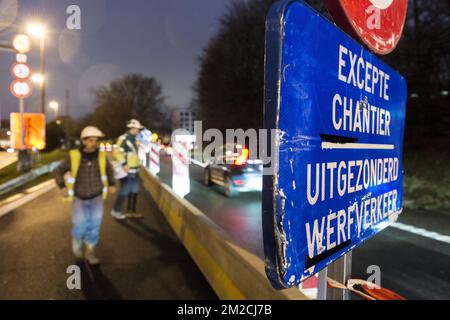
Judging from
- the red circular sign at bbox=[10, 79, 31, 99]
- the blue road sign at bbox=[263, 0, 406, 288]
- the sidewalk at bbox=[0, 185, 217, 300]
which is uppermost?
the red circular sign at bbox=[10, 79, 31, 99]

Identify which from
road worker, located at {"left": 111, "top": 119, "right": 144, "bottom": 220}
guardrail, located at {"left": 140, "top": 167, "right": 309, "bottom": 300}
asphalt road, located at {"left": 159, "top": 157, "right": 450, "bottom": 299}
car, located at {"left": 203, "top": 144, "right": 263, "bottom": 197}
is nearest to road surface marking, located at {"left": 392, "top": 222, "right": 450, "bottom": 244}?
asphalt road, located at {"left": 159, "top": 157, "right": 450, "bottom": 299}

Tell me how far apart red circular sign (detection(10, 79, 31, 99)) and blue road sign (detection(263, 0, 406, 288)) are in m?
14.1

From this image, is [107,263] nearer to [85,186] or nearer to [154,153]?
[85,186]

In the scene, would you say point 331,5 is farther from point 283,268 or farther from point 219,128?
point 219,128

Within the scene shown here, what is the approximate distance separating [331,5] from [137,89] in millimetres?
83022

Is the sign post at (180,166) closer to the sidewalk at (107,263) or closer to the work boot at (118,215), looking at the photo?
the work boot at (118,215)

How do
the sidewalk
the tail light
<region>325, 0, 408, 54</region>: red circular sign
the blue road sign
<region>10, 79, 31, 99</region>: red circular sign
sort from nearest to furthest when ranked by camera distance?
1. the blue road sign
2. <region>325, 0, 408, 54</region>: red circular sign
3. the sidewalk
4. the tail light
5. <region>10, 79, 31, 99</region>: red circular sign

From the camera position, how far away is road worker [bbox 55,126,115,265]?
6.01 m

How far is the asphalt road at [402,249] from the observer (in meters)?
5.07

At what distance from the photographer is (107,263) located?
230 inches

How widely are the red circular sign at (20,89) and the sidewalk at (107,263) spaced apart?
6169 mm

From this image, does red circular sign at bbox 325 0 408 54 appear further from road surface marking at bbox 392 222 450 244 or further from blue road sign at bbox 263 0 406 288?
road surface marking at bbox 392 222 450 244

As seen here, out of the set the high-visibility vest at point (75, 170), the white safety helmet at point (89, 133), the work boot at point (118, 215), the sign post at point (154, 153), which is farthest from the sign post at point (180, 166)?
the white safety helmet at point (89, 133)
